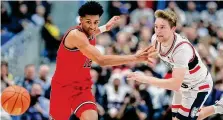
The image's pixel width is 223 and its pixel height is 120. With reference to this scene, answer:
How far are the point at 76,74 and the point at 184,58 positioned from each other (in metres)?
1.68

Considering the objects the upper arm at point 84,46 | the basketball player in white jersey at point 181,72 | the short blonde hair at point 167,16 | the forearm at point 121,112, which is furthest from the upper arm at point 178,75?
the forearm at point 121,112

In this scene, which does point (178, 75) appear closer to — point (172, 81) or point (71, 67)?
point (172, 81)

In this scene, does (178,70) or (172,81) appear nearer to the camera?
(172,81)

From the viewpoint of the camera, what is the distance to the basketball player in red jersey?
332 inches

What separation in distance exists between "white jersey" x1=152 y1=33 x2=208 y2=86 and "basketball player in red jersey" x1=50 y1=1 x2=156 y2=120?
3.90 feet

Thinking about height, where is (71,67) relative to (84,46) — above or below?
below

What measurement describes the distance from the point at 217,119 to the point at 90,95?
5.43 meters

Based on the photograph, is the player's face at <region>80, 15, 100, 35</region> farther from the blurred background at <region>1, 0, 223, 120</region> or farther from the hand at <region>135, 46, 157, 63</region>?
the blurred background at <region>1, 0, 223, 120</region>

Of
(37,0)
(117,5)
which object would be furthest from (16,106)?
(117,5)

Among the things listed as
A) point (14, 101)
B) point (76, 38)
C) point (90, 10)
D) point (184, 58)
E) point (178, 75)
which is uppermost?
point (90, 10)

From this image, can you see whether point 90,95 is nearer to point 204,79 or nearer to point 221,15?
point 204,79

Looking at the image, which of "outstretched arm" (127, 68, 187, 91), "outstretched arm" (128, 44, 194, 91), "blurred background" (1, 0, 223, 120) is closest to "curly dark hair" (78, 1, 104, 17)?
"outstretched arm" (127, 68, 187, 91)

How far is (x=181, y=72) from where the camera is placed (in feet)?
28.0

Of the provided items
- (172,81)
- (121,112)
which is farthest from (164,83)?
(121,112)
